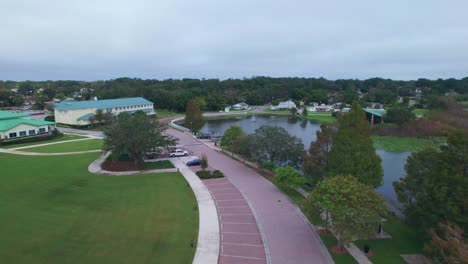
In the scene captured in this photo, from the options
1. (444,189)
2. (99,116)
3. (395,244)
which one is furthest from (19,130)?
(444,189)

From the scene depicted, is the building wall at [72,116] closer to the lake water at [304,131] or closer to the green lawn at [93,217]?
the lake water at [304,131]

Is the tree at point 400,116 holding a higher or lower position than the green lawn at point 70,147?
higher

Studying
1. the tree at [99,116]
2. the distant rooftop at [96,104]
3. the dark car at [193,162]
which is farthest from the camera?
the distant rooftop at [96,104]

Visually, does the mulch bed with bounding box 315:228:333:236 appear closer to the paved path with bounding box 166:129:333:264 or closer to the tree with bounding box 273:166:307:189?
the paved path with bounding box 166:129:333:264

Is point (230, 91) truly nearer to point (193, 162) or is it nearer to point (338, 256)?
point (193, 162)

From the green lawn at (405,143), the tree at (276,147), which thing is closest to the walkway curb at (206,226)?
the tree at (276,147)

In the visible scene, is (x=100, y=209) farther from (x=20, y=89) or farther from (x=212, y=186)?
(x=20, y=89)

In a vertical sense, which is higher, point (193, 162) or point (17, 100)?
point (17, 100)
